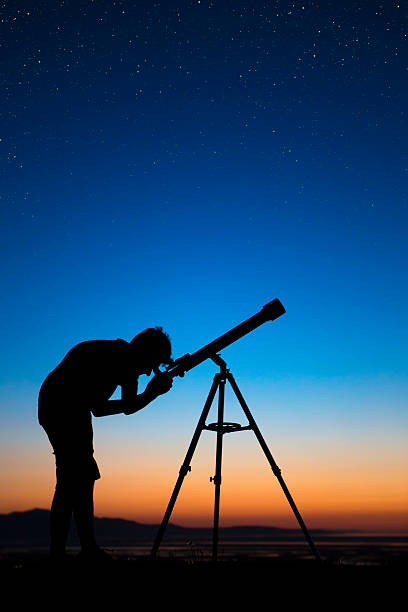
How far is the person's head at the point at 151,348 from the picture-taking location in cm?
519

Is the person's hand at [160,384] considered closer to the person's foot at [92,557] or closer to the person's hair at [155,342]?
the person's hair at [155,342]

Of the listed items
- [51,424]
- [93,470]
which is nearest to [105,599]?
[93,470]

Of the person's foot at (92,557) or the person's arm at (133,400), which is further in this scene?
the person's arm at (133,400)

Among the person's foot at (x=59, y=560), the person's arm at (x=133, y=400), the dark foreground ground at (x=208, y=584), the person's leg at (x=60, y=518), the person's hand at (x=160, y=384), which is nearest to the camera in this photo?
the dark foreground ground at (x=208, y=584)

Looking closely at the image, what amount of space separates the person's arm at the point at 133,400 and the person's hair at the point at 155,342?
24cm

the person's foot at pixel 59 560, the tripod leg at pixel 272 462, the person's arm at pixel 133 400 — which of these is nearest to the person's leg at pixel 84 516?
the person's foot at pixel 59 560

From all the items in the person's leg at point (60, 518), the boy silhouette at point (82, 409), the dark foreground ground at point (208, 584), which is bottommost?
the dark foreground ground at point (208, 584)

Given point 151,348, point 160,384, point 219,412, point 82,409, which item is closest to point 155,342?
point 151,348

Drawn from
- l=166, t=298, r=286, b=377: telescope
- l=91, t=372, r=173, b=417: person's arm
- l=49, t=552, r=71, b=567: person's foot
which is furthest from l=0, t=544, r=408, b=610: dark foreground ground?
l=166, t=298, r=286, b=377: telescope

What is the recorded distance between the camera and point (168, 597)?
3.64 meters

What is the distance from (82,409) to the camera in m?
4.89

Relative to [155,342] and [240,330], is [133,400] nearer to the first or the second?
[155,342]

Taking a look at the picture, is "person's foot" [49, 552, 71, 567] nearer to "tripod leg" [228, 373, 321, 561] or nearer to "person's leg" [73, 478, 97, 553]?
"person's leg" [73, 478, 97, 553]

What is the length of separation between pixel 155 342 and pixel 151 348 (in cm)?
9
